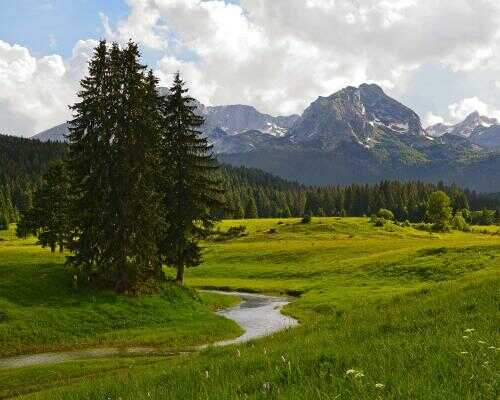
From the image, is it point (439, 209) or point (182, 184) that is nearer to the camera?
point (182, 184)

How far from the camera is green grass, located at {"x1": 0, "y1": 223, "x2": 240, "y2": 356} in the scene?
107ft

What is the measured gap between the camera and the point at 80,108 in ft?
142

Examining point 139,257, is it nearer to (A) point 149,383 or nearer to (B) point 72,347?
(B) point 72,347

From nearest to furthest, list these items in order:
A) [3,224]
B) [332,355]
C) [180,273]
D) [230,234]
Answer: [332,355], [180,273], [230,234], [3,224]

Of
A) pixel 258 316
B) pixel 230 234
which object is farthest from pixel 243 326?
pixel 230 234

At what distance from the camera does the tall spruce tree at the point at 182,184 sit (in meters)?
47.8

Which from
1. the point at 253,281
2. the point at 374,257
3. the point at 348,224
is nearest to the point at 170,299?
the point at 253,281

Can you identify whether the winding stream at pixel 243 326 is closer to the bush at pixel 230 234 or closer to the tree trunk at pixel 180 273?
the tree trunk at pixel 180 273

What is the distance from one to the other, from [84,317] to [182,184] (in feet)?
52.9

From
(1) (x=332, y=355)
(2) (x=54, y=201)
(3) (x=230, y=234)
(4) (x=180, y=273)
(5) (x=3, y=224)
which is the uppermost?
(2) (x=54, y=201)

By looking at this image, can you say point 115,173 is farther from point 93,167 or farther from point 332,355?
point 332,355

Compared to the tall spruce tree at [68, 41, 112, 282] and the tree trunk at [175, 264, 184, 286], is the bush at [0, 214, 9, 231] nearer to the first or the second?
the tree trunk at [175, 264, 184, 286]

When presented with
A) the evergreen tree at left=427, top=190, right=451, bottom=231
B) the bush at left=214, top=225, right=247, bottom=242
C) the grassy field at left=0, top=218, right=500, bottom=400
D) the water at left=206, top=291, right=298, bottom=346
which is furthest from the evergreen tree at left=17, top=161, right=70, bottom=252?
the evergreen tree at left=427, top=190, right=451, bottom=231

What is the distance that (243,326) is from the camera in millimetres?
40062
